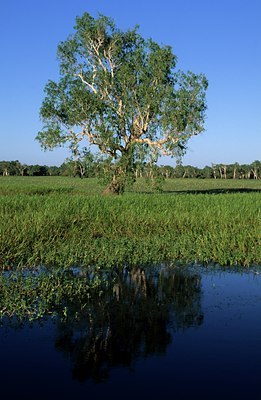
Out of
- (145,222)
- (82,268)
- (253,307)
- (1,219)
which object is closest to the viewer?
(253,307)

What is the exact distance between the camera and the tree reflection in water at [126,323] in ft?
20.6

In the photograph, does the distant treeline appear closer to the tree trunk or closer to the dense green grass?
the tree trunk

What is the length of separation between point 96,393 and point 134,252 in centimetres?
748

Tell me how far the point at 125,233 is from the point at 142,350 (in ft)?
30.6

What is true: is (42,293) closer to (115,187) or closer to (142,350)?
(142,350)

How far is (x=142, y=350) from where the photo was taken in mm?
6531

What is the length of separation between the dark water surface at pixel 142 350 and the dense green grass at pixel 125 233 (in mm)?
3174

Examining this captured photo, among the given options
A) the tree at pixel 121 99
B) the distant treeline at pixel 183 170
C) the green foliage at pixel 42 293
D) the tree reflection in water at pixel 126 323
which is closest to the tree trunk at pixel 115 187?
the tree at pixel 121 99

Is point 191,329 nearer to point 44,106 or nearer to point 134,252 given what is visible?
point 134,252

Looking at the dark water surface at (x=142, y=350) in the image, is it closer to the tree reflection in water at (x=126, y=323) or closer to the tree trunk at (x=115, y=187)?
the tree reflection in water at (x=126, y=323)

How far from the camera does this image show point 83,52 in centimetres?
3400

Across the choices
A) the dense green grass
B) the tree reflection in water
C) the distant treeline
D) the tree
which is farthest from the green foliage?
the distant treeline

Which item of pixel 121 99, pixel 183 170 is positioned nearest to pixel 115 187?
pixel 121 99

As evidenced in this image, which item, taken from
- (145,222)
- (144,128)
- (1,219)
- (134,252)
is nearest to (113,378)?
(134,252)
